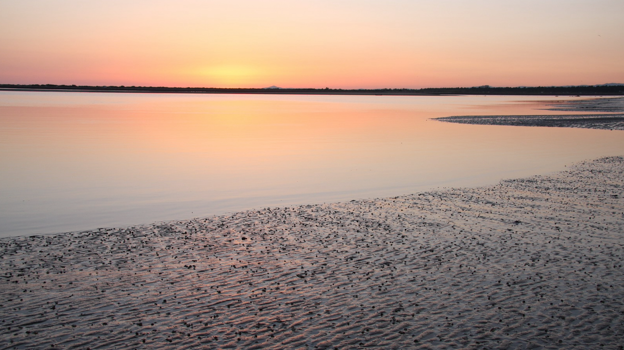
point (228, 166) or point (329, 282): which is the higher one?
point (228, 166)

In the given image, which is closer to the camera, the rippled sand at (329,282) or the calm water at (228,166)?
the rippled sand at (329,282)

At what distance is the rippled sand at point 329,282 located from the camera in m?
8.12

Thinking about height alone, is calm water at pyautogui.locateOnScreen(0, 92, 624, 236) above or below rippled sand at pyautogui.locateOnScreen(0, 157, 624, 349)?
above

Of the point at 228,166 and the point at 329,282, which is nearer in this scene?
the point at 329,282

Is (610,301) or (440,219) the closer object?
(610,301)

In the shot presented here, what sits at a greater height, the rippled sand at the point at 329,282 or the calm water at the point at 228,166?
the calm water at the point at 228,166

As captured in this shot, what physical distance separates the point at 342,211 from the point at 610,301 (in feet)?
29.3

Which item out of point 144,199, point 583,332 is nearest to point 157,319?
point 583,332

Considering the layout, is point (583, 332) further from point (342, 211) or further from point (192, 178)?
point (192, 178)

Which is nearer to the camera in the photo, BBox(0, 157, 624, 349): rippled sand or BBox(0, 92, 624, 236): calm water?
BBox(0, 157, 624, 349): rippled sand

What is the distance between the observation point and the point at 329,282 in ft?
34.1

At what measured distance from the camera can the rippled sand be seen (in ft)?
26.6

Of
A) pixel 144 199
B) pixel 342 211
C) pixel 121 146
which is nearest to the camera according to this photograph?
pixel 342 211

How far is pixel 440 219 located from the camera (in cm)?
1549
